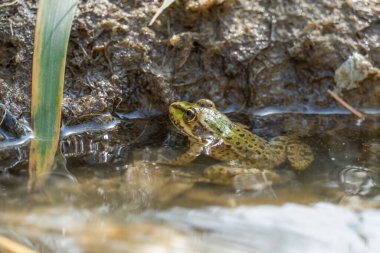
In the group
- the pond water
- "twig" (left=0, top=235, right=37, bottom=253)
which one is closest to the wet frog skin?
the pond water

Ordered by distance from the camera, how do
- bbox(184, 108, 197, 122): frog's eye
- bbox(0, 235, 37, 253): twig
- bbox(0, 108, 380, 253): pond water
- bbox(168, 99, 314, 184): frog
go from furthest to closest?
bbox(184, 108, 197, 122): frog's eye < bbox(168, 99, 314, 184): frog < bbox(0, 108, 380, 253): pond water < bbox(0, 235, 37, 253): twig

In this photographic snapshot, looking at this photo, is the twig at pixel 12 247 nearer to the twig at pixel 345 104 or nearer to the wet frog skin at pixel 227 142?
the wet frog skin at pixel 227 142

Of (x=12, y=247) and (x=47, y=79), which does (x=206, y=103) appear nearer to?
(x=47, y=79)

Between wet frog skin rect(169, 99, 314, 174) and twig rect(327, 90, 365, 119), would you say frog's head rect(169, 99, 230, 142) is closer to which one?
wet frog skin rect(169, 99, 314, 174)

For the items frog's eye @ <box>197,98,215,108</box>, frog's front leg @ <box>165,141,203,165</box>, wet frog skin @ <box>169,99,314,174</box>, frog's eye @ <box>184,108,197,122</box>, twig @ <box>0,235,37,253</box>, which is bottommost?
twig @ <box>0,235,37,253</box>

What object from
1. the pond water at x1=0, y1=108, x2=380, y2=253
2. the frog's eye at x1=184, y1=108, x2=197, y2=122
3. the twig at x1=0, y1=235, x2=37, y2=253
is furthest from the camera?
the frog's eye at x1=184, y1=108, x2=197, y2=122

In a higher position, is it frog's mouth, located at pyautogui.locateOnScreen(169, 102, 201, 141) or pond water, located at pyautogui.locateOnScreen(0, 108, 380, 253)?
frog's mouth, located at pyautogui.locateOnScreen(169, 102, 201, 141)

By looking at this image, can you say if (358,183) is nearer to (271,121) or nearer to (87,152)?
(271,121)

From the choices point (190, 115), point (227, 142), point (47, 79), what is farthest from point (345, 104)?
point (47, 79)

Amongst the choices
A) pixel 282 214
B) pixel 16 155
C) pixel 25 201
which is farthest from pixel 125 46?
pixel 282 214
